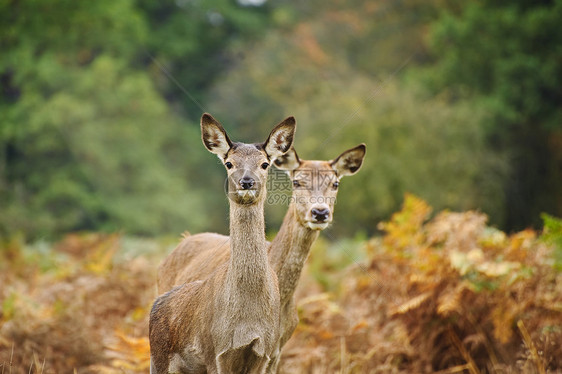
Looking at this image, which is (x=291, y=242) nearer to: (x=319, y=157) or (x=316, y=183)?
(x=316, y=183)

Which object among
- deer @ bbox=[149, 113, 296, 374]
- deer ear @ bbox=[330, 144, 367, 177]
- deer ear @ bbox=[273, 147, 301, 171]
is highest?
deer ear @ bbox=[273, 147, 301, 171]

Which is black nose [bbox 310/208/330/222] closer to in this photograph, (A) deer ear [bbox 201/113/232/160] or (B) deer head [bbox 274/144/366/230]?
(B) deer head [bbox 274/144/366/230]

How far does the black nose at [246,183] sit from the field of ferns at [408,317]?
3169 mm

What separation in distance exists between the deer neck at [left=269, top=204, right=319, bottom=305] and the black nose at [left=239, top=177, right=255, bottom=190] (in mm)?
1621

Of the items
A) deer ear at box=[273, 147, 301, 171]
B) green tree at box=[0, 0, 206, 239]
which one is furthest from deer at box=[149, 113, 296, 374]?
green tree at box=[0, 0, 206, 239]

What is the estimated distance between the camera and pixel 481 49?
24.7 meters

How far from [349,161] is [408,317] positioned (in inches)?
97.4

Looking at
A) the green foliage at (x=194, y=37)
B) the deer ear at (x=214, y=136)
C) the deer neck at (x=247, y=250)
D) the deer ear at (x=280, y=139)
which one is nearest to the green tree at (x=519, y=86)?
the green foliage at (x=194, y=37)

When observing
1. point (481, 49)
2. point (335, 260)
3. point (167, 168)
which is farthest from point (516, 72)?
point (167, 168)

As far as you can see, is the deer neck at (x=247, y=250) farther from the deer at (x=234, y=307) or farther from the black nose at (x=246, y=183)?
the black nose at (x=246, y=183)

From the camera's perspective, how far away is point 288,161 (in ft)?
23.2

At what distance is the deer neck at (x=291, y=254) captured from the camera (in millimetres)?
6348

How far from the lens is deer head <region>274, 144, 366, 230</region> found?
20.7 ft

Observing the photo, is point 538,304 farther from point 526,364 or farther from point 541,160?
point 541,160
